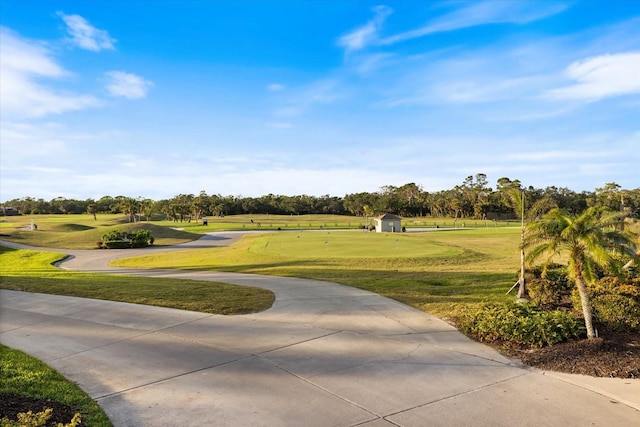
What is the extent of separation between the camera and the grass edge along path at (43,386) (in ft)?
16.0

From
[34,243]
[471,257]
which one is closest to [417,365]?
[471,257]

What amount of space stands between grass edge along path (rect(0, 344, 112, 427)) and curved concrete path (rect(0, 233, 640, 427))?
0.62ft

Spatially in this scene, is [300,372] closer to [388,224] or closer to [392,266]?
[392,266]

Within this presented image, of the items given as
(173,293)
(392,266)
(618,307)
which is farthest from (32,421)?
(392,266)

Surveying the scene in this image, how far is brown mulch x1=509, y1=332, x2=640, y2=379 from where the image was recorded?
20.7 feet

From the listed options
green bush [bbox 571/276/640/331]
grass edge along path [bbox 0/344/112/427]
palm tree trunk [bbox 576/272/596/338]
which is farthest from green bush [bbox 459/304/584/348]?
grass edge along path [bbox 0/344/112/427]

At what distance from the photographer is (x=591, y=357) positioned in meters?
6.77

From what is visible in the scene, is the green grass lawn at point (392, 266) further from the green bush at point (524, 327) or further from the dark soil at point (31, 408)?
the dark soil at point (31, 408)

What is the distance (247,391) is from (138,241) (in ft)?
128

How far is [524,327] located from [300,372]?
13.7 feet

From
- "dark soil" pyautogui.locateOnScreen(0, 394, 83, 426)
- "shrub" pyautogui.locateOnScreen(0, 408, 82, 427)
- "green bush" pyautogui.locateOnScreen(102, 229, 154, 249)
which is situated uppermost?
"shrub" pyautogui.locateOnScreen(0, 408, 82, 427)

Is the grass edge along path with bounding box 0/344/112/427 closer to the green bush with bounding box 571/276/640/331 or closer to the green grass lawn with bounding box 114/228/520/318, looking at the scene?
the green grass lawn with bounding box 114/228/520/318

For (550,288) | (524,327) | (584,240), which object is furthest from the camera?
(550,288)

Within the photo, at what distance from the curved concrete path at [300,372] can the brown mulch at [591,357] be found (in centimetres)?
33
